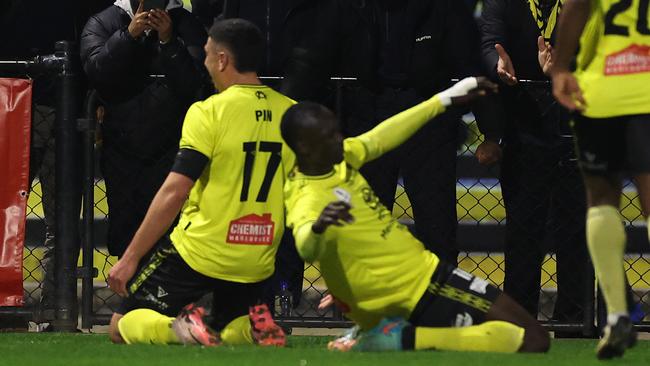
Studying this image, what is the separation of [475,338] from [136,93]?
272 centimetres

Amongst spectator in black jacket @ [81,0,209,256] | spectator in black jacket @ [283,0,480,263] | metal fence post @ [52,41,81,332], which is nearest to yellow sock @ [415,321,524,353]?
spectator in black jacket @ [283,0,480,263]

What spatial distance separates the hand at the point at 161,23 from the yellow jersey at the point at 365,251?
5.49 feet

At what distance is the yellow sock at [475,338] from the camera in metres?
6.75

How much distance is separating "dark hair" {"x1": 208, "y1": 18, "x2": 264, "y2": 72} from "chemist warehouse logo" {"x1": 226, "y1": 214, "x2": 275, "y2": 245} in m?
0.71

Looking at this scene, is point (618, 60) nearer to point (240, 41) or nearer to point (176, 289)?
point (240, 41)

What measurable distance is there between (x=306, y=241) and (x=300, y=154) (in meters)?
0.53

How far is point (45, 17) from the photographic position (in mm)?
8867

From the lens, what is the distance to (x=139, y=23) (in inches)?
326

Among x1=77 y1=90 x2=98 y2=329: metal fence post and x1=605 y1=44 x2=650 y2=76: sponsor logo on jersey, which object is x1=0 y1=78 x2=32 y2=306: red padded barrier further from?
x1=605 y1=44 x2=650 y2=76: sponsor logo on jersey

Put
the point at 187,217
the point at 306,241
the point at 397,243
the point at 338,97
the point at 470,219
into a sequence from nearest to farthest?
the point at 306,241 < the point at 397,243 < the point at 187,217 < the point at 338,97 < the point at 470,219

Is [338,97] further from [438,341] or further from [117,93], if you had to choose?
[438,341]

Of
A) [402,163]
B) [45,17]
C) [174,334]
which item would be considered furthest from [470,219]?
[174,334]

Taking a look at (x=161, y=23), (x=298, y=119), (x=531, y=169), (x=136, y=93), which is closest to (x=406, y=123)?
(x=298, y=119)

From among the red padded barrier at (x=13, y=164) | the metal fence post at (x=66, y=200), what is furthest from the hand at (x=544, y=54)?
the red padded barrier at (x=13, y=164)
